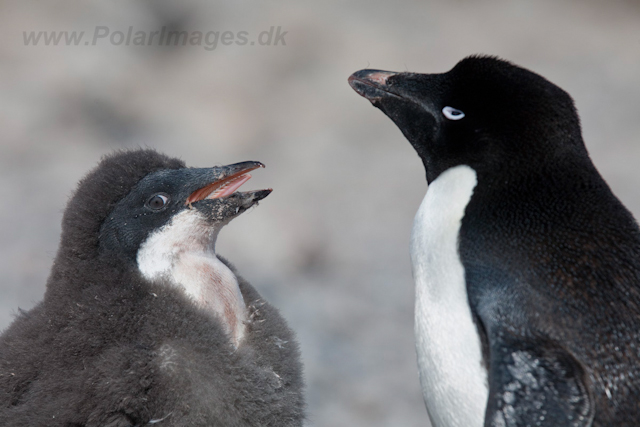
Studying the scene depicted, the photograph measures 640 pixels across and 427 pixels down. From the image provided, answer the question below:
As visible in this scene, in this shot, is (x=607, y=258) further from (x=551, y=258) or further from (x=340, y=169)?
(x=340, y=169)

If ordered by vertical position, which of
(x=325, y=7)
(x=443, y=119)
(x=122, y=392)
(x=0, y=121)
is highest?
(x=325, y=7)

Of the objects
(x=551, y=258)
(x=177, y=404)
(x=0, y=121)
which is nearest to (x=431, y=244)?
(x=551, y=258)

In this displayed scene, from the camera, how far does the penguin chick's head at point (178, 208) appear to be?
4.60 feet

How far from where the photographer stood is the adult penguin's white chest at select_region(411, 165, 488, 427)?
1.16 m

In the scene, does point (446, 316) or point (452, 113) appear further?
point (452, 113)

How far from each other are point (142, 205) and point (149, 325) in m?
0.29

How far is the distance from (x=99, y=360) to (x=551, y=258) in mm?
830

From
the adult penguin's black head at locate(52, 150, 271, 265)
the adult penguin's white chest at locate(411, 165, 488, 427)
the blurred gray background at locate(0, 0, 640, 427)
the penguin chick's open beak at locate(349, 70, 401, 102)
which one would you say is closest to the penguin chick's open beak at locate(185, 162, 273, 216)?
the adult penguin's black head at locate(52, 150, 271, 265)

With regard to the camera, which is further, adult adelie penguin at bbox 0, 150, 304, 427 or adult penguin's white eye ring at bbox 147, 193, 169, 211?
adult penguin's white eye ring at bbox 147, 193, 169, 211

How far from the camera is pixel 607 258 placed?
3.69 feet

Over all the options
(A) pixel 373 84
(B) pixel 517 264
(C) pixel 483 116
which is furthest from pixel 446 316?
(A) pixel 373 84

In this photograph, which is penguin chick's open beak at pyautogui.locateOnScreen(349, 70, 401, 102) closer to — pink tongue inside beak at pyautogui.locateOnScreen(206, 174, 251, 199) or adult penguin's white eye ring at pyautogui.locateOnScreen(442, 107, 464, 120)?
adult penguin's white eye ring at pyautogui.locateOnScreen(442, 107, 464, 120)

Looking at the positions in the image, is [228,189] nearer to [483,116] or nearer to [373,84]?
[373,84]

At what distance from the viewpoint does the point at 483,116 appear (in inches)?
49.8
